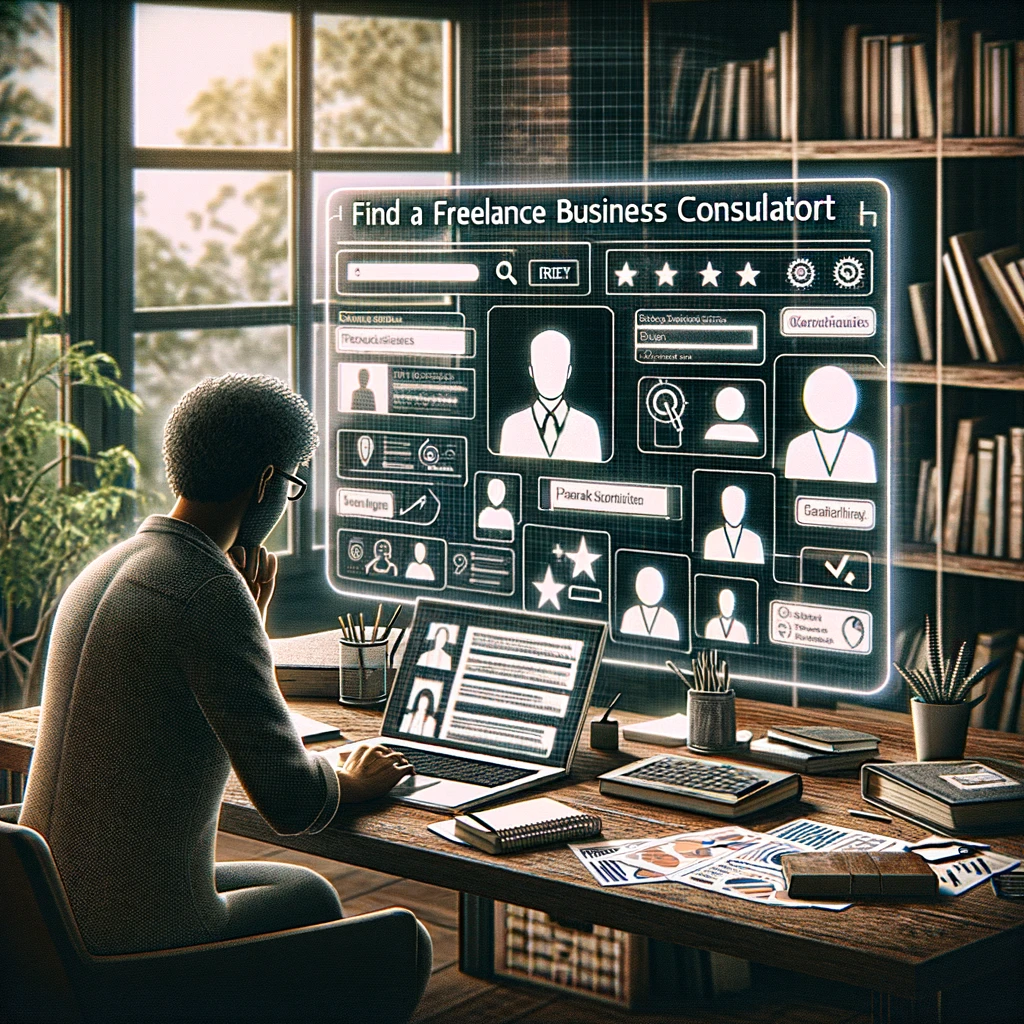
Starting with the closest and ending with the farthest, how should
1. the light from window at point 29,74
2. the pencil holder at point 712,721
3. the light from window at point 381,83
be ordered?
the pencil holder at point 712,721, the light from window at point 29,74, the light from window at point 381,83

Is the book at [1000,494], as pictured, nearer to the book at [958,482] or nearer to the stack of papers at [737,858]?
the book at [958,482]

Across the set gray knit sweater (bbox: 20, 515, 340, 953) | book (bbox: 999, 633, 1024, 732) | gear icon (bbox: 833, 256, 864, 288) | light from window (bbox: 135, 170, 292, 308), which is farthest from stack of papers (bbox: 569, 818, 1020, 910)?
light from window (bbox: 135, 170, 292, 308)

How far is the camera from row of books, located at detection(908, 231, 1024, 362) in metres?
3.67

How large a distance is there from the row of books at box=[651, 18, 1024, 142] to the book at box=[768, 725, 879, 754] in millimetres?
1797

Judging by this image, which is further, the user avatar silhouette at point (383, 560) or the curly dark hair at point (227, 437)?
the user avatar silhouette at point (383, 560)

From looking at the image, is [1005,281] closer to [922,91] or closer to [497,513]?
[922,91]

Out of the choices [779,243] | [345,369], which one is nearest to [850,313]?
[779,243]

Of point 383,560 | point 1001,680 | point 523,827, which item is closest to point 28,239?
point 383,560

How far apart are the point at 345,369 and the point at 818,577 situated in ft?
3.93

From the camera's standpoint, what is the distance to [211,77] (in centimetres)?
466

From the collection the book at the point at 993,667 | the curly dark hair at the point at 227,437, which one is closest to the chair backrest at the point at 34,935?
the curly dark hair at the point at 227,437

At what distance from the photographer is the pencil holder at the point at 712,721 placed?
258 centimetres

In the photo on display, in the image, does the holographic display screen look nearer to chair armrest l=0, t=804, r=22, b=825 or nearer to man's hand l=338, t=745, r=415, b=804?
man's hand l=338, t=745, r=415, b=804

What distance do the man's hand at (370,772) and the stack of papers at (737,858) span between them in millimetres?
365
